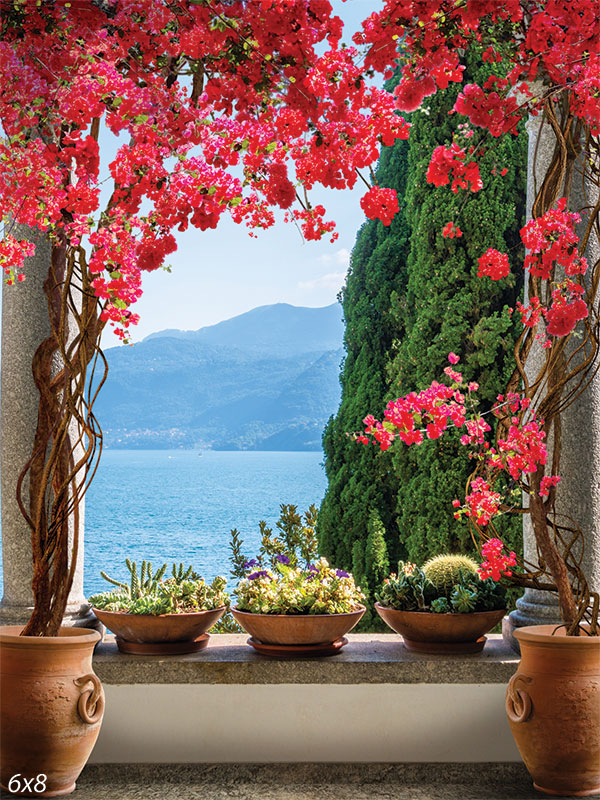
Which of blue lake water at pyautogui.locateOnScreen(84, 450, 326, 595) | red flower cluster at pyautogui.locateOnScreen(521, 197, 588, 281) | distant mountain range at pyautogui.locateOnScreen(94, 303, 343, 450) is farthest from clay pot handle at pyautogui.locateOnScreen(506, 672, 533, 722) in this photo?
distant mountain range at pyautogui.locateOnScreen(94, 303, 343, 450)

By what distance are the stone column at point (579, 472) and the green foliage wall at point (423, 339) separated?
8.14 ft

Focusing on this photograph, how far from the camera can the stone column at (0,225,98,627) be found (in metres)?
3.37

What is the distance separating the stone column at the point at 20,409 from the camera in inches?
133

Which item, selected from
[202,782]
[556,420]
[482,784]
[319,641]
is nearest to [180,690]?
[202,782]

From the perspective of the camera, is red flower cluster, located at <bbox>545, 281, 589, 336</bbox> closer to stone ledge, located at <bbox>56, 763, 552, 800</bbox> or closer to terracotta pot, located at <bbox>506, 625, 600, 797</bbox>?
terracotta pot, located at <bbox>506, 625, 600, 797</bbox>

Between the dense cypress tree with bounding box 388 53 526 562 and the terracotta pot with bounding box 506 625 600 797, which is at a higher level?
the dense cypress tree with bounding box 388 53 526 562

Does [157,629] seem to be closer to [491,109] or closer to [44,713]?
[44,713]

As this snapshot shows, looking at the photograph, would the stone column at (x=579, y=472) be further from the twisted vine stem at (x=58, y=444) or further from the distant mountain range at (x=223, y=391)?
the distant mountain range at (x=223, y=391)

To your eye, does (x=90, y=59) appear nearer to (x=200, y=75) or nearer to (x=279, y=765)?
(x=200, y=75)

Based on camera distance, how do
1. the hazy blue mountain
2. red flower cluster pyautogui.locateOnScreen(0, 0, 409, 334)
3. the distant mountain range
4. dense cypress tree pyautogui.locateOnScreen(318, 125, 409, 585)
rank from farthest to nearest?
the hazy blue mountain, the distant mountain range, dense cypress tree pyautogui.locateOnScreen(318, 125, 409, 585), red flower cluster pyautogui.locateOnScreen(0, 0, 409, 334)

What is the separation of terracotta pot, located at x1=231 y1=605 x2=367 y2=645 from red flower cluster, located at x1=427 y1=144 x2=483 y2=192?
1.74 m

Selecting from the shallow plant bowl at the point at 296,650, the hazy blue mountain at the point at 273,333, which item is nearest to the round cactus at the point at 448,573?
the shallow plant bowl at the point at 296,650

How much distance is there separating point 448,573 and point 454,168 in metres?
1.70

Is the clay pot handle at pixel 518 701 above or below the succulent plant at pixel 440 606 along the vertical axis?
below
